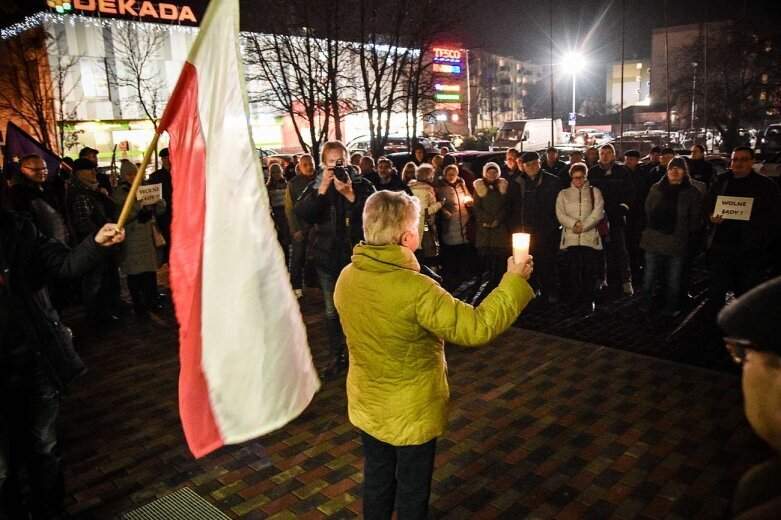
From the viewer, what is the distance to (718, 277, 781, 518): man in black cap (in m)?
1.26

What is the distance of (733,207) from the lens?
6.86 m

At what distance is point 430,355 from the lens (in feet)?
9.96

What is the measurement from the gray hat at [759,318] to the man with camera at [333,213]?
15.0 feet

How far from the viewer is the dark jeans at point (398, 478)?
3080 millimetres

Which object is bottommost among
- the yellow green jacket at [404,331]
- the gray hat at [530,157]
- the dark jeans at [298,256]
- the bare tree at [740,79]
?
the dark jeans at [298,256]

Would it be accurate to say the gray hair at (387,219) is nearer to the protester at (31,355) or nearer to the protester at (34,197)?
the protester at (31,355)

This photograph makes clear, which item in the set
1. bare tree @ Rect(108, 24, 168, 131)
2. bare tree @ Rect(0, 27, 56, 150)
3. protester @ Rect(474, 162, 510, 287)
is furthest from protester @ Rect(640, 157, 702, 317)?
bare tree @ Rect(108, 24, 168, 131)

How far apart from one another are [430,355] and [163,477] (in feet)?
8.81

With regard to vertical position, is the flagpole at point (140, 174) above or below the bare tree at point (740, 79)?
below

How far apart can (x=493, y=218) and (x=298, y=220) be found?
8.98 ft

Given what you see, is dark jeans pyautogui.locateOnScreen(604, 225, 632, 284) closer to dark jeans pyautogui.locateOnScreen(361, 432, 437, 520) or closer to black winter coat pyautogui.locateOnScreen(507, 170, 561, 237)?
black winter coat pyautogui.locateOnScreen(507, 170, 561, 237)

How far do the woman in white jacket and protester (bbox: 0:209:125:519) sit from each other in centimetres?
632

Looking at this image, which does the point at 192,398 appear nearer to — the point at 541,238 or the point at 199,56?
the point at 199,56

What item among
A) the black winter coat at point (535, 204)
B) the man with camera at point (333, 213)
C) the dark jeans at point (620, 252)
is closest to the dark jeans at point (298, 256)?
Answer: the man with camera at point (333, 213)
